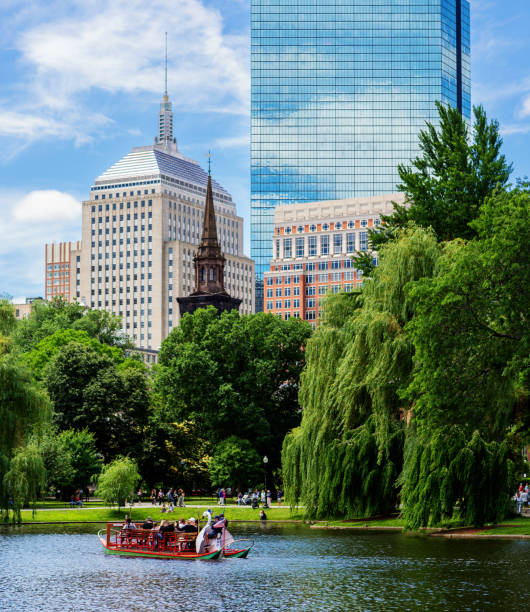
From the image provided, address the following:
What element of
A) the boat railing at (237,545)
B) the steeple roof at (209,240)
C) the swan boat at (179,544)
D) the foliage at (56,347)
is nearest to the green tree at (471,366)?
the boat railing at (237,545)

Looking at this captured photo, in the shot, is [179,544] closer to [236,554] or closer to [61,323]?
[236,554]

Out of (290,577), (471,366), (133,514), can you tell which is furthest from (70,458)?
(290,577)

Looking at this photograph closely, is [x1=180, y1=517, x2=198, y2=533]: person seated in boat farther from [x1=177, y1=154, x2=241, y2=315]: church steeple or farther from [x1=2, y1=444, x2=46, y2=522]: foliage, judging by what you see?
[x1=177, y1=154, x2=241, y2=315]: church steeple

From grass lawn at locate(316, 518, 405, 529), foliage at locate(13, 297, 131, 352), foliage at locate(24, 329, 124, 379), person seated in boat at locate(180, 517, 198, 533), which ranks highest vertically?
foliage at locate(13, 297, 131, 352)

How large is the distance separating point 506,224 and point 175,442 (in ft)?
170

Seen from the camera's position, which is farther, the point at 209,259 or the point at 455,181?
the point at 209,259

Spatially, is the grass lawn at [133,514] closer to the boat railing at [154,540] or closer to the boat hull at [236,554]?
the boat railing at [154,540]

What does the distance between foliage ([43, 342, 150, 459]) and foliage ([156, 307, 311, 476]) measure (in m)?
3.37

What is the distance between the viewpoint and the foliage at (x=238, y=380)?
286 feet

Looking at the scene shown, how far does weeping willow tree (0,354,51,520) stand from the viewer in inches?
2345

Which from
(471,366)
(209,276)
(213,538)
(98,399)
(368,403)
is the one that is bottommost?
(213,538)

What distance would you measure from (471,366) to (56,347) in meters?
68.5

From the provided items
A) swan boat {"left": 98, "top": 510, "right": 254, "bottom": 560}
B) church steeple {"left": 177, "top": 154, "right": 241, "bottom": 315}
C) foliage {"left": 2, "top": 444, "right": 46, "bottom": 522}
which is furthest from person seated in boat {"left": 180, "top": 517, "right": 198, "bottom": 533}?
church steeple {"left": 177, "top": 154, "right": 241, "bottom": 315}

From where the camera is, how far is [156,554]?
44.8 metres
